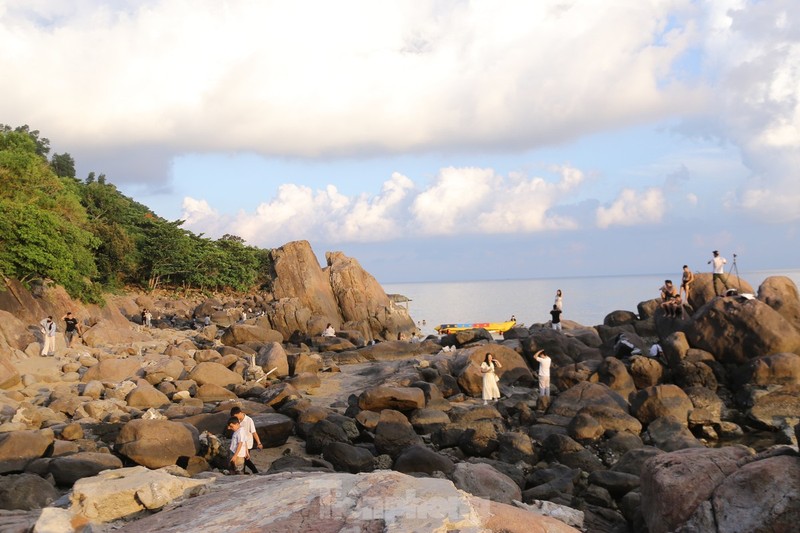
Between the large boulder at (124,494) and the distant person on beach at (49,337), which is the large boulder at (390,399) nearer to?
the large boulder at (124,494)

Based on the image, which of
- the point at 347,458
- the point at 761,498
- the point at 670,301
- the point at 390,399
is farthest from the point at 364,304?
the point at 761,498

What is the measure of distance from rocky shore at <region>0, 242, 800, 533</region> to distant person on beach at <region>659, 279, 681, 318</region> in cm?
50

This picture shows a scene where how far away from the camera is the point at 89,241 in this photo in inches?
1363

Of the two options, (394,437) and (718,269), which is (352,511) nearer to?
(394,437)

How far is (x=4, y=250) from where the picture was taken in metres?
29.8

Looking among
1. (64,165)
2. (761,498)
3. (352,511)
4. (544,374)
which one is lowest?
(544,374)

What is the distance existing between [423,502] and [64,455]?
9213mm

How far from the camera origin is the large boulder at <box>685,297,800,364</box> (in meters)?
23.2

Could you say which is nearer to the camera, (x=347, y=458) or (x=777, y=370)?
(x=347, y=458)

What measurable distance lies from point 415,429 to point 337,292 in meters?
31.1

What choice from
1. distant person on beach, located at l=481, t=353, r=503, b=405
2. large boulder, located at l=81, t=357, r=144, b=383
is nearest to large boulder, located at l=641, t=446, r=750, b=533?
distant person on beach, located at l=481, t=353, r=503, b=405

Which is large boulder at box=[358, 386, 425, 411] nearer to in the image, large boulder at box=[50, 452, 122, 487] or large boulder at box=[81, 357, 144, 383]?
large boulder at box=[50, 452, 122, 487]

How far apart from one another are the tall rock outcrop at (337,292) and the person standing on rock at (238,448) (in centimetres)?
3145

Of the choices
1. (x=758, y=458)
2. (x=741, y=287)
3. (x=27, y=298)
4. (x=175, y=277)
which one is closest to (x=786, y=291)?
(x=741, y=287)
